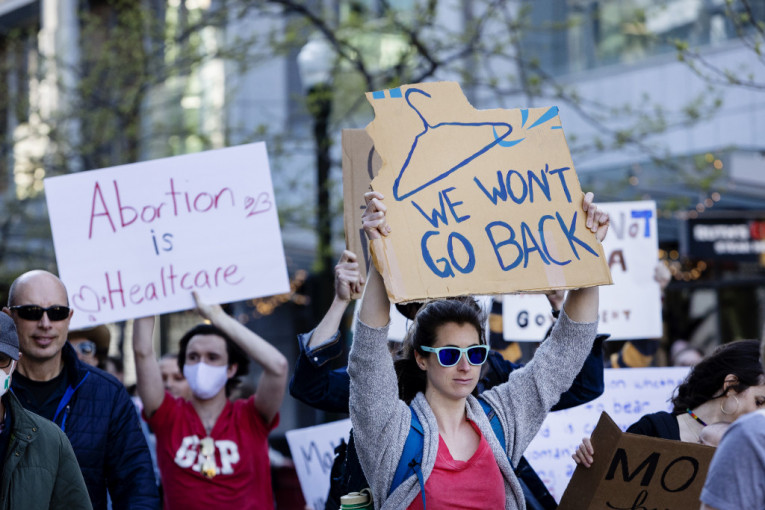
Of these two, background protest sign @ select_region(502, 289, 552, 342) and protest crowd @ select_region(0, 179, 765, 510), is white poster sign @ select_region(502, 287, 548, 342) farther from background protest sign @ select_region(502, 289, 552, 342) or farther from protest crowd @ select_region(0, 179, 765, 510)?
protest crowd @ select_region(0, 179, 765, 510)

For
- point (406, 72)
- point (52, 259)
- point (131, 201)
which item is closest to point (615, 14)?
point (406, 72)

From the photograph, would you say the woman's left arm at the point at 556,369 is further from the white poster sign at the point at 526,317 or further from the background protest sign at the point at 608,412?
the white poster sign at the point at 526,317

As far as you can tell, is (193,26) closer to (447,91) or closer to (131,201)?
(131,201)

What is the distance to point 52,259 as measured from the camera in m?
13.9

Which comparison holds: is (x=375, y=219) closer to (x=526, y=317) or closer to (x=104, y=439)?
(x=104, y=439)

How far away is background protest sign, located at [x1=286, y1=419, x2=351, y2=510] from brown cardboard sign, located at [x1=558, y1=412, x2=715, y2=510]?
262 cm

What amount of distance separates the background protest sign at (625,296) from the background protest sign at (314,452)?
115cm

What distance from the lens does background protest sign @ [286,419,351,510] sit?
6148mm

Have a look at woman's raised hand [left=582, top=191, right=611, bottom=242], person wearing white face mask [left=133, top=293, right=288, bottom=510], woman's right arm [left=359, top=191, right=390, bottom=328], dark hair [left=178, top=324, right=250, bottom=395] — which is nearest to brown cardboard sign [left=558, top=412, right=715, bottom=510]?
woman's raised hand [left=582, top=191, right=611, bottom=242]

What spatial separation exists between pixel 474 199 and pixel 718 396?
1.28 meters

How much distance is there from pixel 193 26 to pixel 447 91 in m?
7.51

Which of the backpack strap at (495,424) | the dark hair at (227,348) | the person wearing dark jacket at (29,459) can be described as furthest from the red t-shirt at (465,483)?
the dark hair at (227,348)

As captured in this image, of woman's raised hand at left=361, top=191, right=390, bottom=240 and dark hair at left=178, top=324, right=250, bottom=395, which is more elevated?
woman's raised hand at left=361, top=191, right=390, bottom=240

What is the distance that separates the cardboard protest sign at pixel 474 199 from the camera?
350cm
